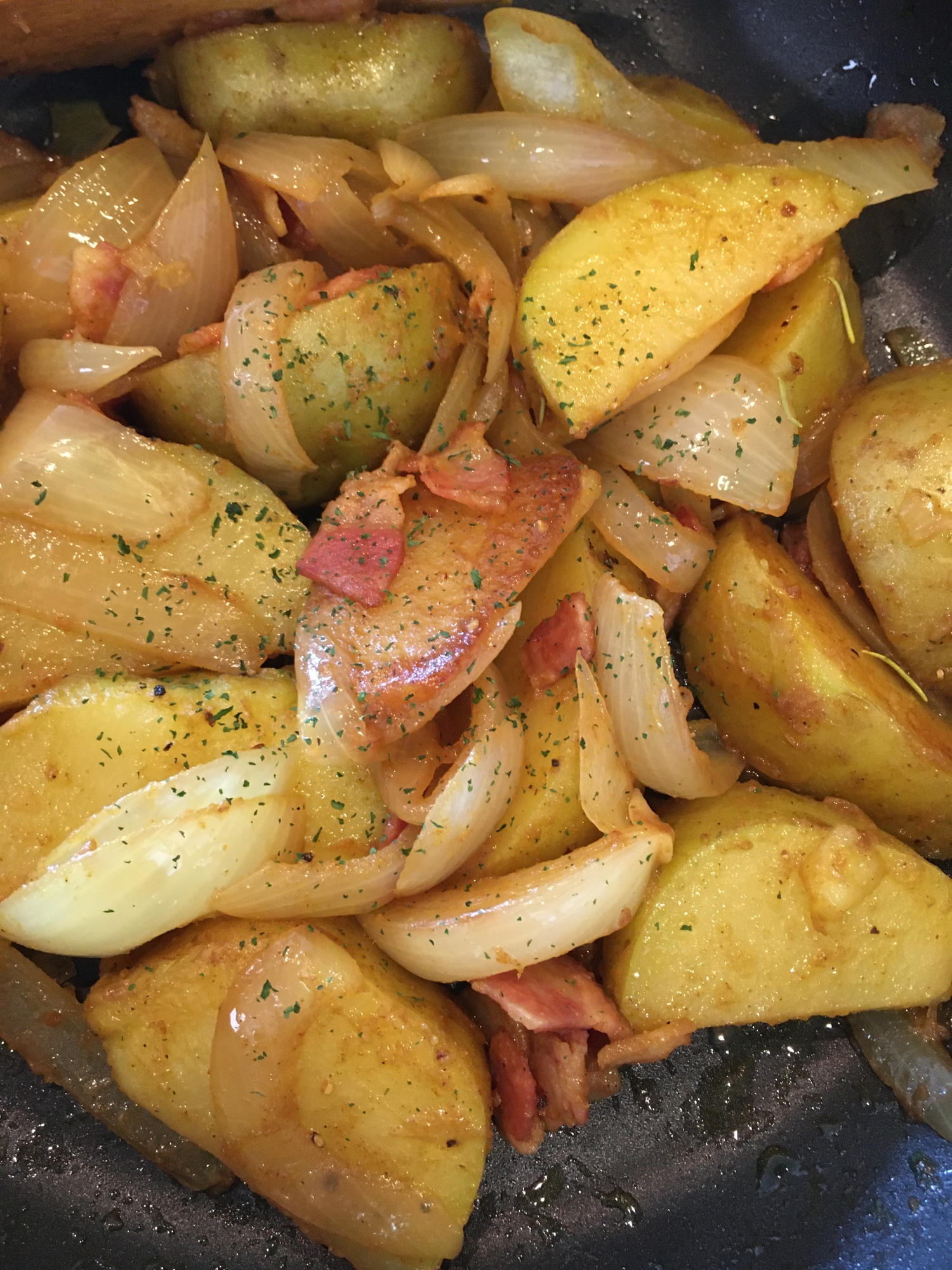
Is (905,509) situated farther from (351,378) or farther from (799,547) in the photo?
(351,378)

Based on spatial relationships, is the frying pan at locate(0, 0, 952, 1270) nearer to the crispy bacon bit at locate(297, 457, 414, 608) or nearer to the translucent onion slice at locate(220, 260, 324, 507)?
the translucent onion slice at locate(220, 260, 324, 507)

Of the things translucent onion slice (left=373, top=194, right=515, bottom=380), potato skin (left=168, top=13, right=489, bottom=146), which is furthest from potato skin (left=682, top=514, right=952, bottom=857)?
potato skin (left=168, top=13, right=489, bottom=146)

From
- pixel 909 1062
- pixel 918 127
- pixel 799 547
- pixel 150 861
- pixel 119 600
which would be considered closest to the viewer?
pixel 150 861

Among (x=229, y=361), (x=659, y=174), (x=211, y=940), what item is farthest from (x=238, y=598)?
(x=659, y=174)

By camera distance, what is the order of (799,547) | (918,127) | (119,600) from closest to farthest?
(119,600) → (799,547) → (918,127)

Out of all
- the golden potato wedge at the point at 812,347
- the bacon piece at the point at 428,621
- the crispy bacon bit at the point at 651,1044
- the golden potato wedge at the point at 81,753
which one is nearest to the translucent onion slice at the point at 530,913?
the crispy bacon bit at the point at 651,1044

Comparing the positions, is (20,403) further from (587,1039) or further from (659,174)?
(587,1039)

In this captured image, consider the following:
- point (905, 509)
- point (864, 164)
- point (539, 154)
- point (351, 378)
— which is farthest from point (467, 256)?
point (905, 509)
